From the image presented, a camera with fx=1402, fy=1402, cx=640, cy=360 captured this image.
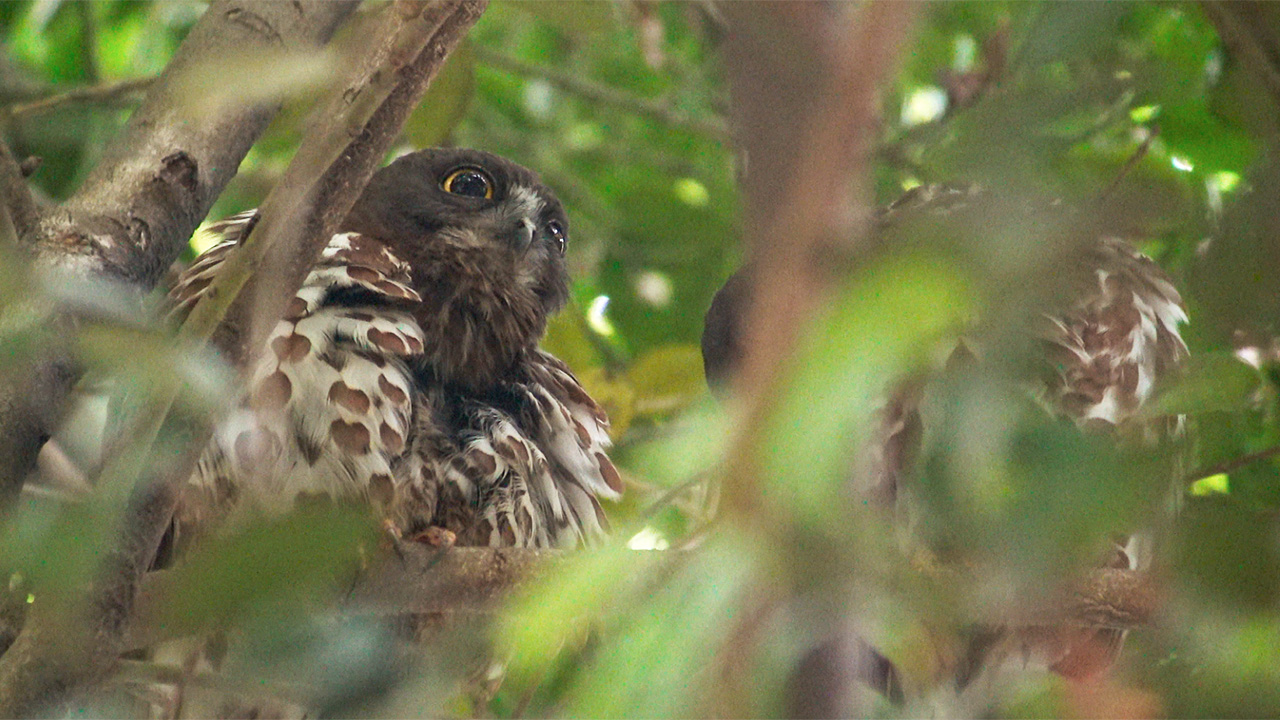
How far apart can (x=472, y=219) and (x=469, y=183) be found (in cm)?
18

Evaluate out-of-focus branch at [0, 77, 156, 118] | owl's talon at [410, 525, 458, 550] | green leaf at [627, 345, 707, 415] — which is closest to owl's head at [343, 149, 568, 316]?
green leaf at [627, 345, 707, 415]

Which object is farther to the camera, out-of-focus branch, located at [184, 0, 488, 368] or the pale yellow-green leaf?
out-of-focus branch, located at [184, 0, 488, 368]

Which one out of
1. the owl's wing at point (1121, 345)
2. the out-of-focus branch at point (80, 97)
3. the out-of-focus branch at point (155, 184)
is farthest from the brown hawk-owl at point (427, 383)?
the owl's wing at point (1121, 345)

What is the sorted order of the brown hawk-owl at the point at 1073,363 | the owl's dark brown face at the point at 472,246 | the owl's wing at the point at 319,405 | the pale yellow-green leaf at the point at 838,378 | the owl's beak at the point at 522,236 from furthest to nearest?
the owl's beak at the point at 522,236 → the owl's dark brown face at the point at 472,246 → the owl's wing at the point at 319,405 → the brown hawk-owl at the point at 1073,363 → the pale yellow-green leaf at the point at 838,378

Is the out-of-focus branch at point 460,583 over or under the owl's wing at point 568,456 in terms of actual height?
over

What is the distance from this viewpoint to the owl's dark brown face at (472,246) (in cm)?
347

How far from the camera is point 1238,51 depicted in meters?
1.65

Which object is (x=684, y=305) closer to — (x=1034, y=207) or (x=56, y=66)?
(x=56, y=66)

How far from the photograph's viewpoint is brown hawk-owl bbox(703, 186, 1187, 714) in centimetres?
119

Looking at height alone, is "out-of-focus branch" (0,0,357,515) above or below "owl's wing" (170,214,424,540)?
above

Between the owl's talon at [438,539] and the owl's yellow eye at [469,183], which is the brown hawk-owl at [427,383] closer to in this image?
the owl's yellow eye at [469,183]

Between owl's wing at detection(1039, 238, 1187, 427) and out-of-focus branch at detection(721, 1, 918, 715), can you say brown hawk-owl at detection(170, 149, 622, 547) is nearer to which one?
owl's wing at detection(1039, 238, 1187, 427)

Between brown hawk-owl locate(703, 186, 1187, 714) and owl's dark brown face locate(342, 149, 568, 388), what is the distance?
593 mm

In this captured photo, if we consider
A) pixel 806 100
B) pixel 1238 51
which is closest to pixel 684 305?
pixel 1238 51
